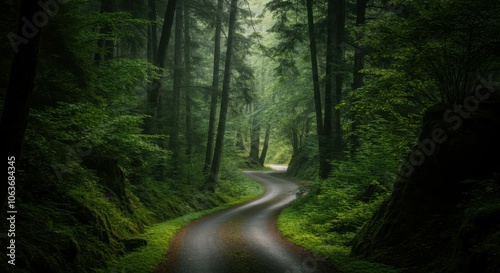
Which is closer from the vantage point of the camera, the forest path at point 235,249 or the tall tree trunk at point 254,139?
the forest path at point 235,249

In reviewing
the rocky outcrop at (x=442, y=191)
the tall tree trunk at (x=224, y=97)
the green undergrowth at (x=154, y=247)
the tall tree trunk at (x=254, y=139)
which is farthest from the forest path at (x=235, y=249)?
the tall tree trunk at (x=254, y=139)

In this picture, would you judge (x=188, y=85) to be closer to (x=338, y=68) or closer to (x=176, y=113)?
(x=176, y=113)

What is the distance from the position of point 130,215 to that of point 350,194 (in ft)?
29.4

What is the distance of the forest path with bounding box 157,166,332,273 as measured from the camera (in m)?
8.03

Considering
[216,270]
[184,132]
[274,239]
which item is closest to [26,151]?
[216,270]

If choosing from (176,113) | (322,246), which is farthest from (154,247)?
(176,113)

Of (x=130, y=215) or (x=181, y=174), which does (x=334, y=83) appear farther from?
(x=130, y=215)

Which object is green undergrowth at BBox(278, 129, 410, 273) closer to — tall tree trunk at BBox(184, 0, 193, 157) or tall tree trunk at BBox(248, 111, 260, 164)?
tall tree trunk at BBox(184, 0, 193, 157)

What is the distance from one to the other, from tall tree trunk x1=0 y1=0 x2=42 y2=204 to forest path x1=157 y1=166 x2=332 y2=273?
15.4ft

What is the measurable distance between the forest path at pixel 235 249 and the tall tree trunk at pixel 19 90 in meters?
4.68

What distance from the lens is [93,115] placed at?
7.69 metres

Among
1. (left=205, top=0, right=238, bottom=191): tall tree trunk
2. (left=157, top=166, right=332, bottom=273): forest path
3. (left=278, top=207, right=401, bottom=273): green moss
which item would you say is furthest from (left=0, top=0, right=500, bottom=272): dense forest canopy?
(left=205, top=0, right=238, bottom=191): tall tree trunk

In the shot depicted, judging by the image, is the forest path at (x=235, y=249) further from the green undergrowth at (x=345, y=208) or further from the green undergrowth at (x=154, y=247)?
the green undergrowth at (x=345, y=208)

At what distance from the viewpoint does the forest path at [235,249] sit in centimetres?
803
